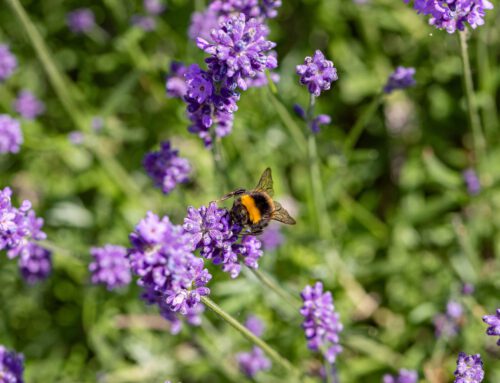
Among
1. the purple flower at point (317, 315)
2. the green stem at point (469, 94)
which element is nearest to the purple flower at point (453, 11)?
the green stem at point (469, 94)

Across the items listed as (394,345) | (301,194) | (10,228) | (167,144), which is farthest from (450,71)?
(10,228)

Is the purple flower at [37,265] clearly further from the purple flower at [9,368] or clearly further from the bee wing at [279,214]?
the bee wing at [279,214]

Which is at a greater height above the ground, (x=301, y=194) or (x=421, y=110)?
(x=421, y=110)

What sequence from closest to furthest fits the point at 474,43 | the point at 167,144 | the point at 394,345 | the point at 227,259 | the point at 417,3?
the point at 227,259 → the point at 417,3 → the point at 167,144 → the point at 394,345 → the point at 474,43

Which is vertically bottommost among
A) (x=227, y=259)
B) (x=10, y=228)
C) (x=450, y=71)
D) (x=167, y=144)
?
(x=227, y=259)

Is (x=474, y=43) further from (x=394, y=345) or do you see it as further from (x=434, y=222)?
(x=394, y=345)

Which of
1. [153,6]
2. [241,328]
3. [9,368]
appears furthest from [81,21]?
[241,328]

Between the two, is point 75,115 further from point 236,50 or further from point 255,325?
point 236,50
